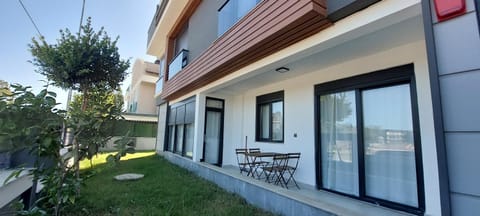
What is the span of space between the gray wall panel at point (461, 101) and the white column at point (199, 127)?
19.7 ft

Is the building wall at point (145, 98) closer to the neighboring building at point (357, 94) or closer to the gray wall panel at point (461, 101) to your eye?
the neighboring building at point (357, 94)

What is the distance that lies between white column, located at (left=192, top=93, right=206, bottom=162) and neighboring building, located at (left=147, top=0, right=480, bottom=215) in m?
0.04

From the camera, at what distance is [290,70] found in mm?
5008

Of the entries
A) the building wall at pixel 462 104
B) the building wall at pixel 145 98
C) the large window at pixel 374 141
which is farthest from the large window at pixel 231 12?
the building wall at pixel 145 98

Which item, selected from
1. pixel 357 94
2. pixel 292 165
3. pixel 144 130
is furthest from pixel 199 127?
pixel 144 130

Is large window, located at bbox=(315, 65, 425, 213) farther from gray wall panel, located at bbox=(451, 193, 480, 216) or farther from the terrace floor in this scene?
gray wall panel, located at bbox=(451, 193, 480, 216)

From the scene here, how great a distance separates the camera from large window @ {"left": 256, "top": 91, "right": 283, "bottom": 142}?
19.9ft

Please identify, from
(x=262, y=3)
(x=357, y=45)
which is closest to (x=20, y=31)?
(x=262, y=3)

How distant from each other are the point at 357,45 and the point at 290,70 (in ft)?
5.16

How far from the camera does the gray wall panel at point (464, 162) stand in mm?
1519

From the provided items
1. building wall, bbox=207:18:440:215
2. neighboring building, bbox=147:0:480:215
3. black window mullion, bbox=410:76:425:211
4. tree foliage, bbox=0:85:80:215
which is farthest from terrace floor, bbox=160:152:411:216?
tree foliage, bbox=0:85:80:215

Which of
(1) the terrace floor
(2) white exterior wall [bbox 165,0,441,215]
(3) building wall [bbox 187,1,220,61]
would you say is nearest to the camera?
(2) white exterior wall [bbox 165,0,441,215]

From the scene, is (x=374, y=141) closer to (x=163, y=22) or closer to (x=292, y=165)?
(x=292, y=165)

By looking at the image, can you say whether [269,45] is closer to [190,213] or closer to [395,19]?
[395,19]
